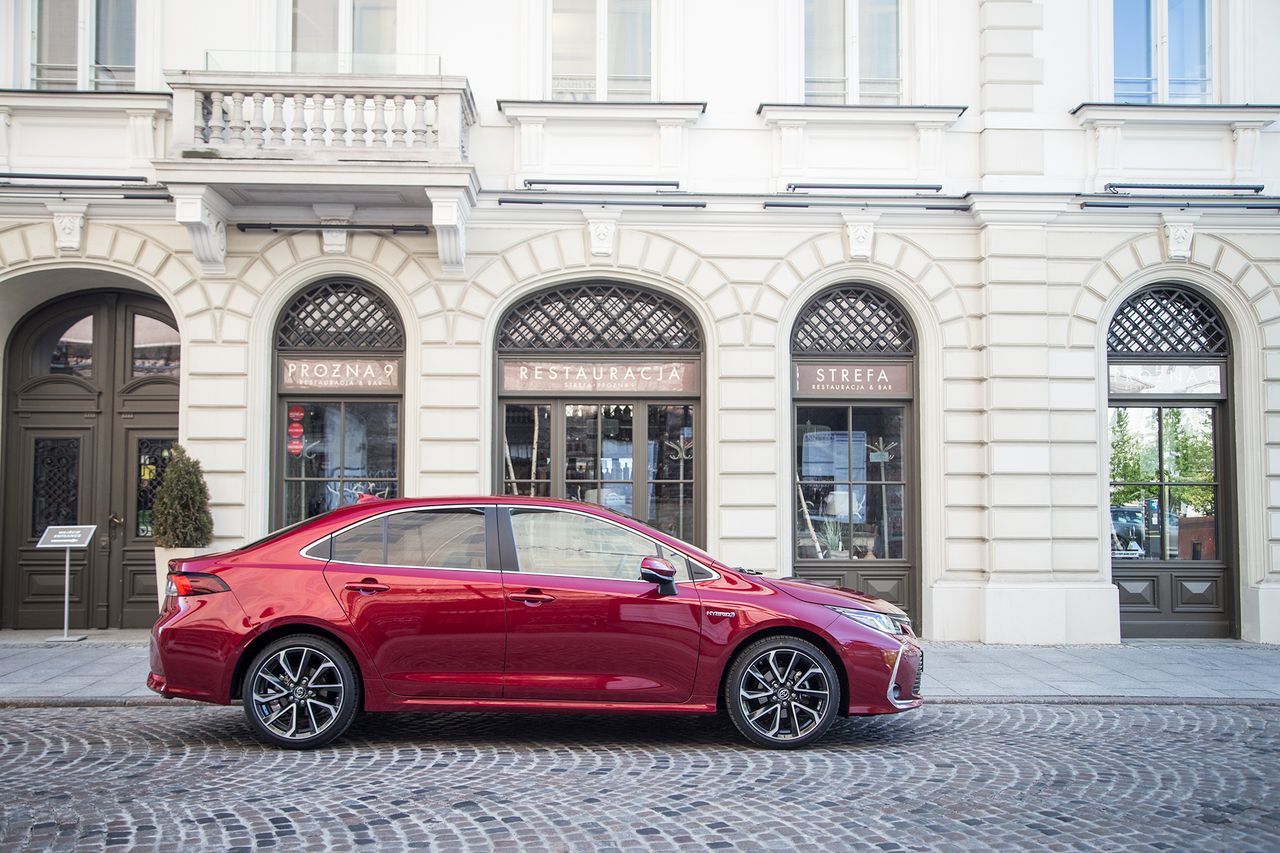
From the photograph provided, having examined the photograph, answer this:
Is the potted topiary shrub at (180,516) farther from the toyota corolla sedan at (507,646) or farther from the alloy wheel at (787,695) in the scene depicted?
the alloy wheel at (787,695)

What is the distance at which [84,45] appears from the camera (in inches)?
451

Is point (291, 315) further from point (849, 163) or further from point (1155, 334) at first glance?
point (1155, 334)

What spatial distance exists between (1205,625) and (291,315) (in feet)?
36.3

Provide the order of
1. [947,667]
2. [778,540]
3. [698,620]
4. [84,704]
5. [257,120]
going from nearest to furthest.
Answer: [698,620], [84,704], [947,667], [257,120], [778,540]

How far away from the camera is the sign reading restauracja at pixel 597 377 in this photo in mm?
11633

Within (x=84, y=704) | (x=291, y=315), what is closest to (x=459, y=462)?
(x=291, y=315)

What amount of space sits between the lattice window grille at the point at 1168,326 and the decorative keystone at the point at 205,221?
1007cm

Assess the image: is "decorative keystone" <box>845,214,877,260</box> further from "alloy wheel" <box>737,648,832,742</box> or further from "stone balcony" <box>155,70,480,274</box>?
"alloy wheel" <box>737,648,832,742</box>

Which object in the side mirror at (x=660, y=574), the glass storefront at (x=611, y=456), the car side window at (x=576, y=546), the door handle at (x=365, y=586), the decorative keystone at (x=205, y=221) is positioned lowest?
the door handle at (x=365, y=586)

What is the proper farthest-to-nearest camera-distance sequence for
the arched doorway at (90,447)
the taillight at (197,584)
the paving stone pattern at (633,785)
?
the arched doorway at (90,447)
the taillight at (197,584)
the paving stone pattern at (633,785)

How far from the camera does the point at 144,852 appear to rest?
15.0 ft

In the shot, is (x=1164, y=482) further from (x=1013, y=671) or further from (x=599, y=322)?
(x=599, y=322)

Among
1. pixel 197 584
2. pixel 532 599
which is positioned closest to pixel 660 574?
pixel 532 599

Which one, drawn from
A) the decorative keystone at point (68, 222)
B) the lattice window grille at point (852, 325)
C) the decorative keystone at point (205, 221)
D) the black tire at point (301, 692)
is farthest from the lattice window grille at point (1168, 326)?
the decorative keystone at point (68, 222)
